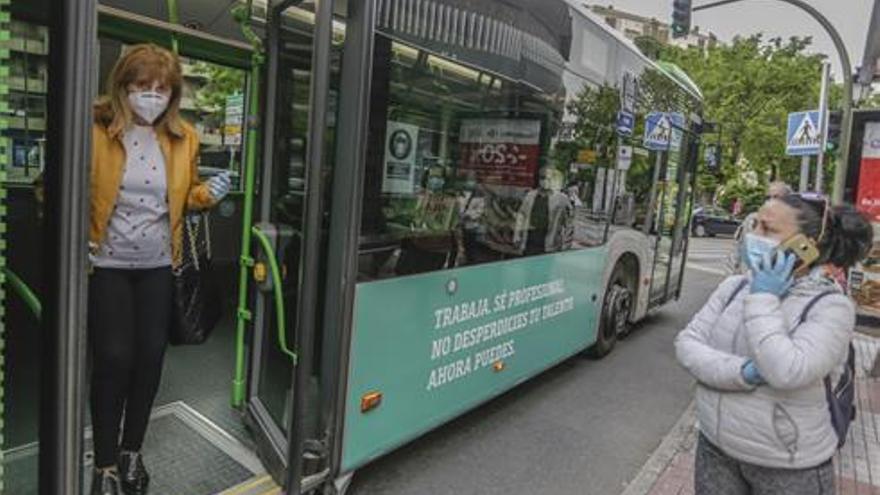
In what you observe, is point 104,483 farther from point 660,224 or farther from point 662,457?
point 660,224

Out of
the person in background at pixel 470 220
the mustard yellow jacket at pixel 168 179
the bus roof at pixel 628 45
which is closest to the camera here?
the mustard yellow jacket at pixel 168 179

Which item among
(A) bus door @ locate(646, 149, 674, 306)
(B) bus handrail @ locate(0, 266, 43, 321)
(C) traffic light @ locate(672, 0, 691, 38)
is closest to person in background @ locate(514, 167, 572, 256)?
(A) bus door @ locate(646, 149, 674, 306)

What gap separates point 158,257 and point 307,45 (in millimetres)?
1097

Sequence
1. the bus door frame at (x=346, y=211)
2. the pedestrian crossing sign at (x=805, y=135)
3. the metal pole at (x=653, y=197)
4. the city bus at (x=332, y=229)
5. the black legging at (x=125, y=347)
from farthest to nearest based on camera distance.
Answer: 1. the pedestrian crossing sign at (x=805, y=135)
2. the metal pole at (x=653, y=197)
3. the bus door frame at (x=346, y=211)
4. the black legging at (x=125, y=347)
5. the city bus at (x=332, y=229)

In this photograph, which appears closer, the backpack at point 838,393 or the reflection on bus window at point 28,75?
the reflection on bus window at point 28,75

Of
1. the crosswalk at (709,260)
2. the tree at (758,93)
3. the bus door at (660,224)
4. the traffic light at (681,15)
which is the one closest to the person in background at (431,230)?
the bus door at (660,224)

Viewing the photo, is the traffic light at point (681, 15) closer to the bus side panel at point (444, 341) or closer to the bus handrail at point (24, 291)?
the bus side panel at point (444, 341)

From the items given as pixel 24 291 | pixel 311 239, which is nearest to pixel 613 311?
pixel 311 239

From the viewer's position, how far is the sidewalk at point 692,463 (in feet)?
12.4

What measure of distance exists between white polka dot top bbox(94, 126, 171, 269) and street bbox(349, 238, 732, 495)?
68.1 inches

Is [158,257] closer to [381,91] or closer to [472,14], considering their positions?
[381,91]

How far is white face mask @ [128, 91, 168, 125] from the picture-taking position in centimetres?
252

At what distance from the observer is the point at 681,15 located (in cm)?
1264

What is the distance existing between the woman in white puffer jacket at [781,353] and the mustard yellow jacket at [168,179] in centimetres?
199
